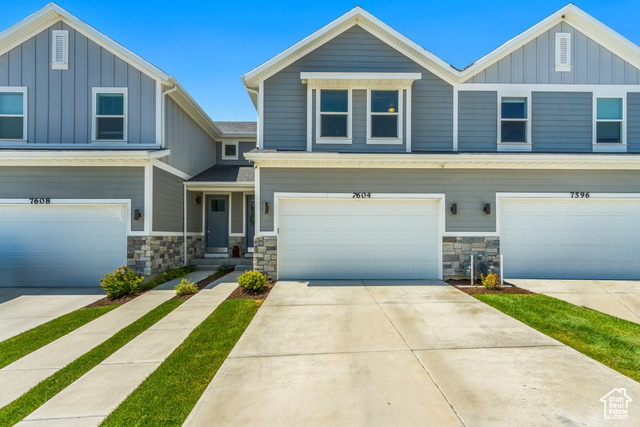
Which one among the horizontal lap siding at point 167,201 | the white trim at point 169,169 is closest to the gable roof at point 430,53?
the white trim at point 169,169

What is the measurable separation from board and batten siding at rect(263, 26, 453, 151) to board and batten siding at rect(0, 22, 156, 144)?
4.13 metres

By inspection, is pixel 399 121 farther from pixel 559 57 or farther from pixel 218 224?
pixel 218 224

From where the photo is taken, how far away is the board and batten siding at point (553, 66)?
9.59 meters

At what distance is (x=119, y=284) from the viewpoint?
305 inches

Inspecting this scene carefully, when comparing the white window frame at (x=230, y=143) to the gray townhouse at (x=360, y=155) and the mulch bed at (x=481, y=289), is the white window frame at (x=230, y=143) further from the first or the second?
the mulch bed at (x=481, y=289)

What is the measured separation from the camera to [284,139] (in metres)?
9.34

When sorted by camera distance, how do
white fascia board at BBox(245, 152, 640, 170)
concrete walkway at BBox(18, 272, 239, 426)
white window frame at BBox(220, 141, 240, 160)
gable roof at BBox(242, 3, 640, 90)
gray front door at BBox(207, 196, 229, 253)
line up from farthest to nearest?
white window frame at BBox(220, 141, 240, 160), gray front door at BBox(207, 196, 229, 253), gable roof at BBox(242, 3, 640, 90), white fascia board at BBox(245, 152, 640, 170), concrete walkway at BBox(18, 272, 239, 426)

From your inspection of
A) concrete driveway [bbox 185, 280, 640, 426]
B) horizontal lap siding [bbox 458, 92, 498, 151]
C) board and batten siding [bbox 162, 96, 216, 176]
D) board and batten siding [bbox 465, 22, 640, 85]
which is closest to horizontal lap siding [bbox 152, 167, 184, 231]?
board and batten siding [bbox 162, 96, 216, 176]

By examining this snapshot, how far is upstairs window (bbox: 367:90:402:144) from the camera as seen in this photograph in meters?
9.35

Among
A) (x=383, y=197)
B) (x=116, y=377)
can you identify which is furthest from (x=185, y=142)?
(x=116, y=377)

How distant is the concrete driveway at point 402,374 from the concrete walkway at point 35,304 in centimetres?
420

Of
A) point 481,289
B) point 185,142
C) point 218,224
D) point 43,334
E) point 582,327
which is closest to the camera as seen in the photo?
point 582,327

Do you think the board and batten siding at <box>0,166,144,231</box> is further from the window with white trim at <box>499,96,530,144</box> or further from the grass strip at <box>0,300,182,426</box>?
the window with white trim at <box>499,96,530,144</box>

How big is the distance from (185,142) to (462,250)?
9.64 metres
